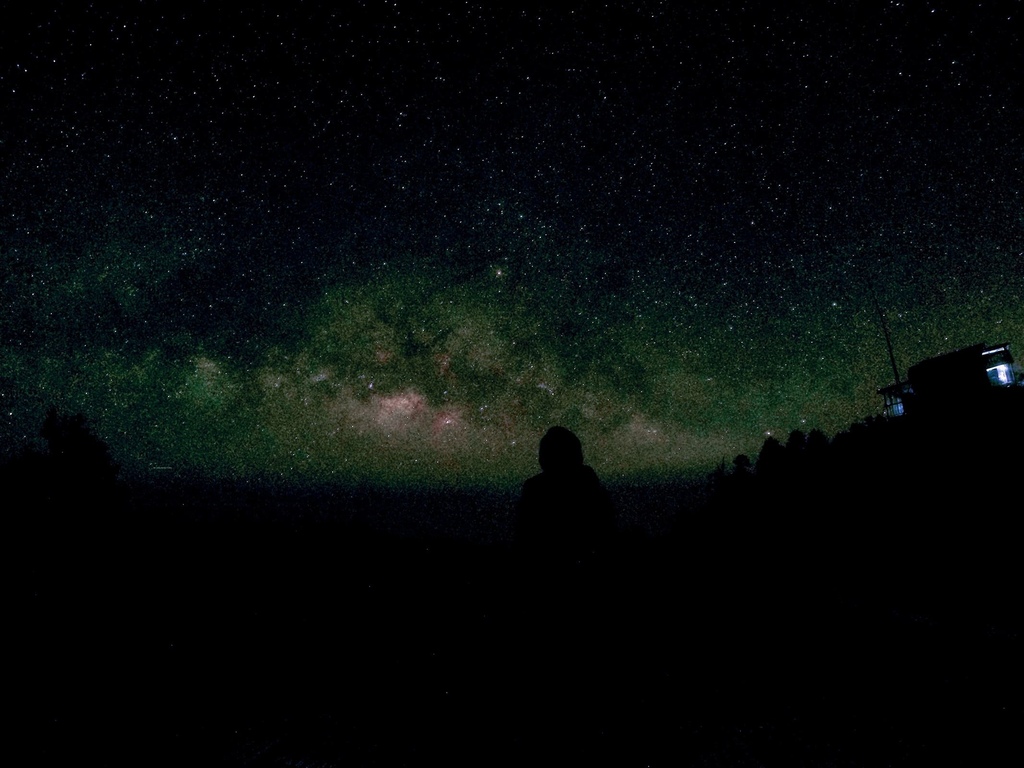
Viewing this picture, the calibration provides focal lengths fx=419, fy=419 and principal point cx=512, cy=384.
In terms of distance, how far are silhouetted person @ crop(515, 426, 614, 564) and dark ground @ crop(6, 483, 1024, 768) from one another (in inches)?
6.5

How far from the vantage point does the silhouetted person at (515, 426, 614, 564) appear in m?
2.85

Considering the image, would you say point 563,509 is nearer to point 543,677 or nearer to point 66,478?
point 543,677

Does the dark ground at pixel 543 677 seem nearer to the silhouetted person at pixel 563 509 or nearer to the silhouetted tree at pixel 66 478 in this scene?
the silhouetted person at pixel 563 509

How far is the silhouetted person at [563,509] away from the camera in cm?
285

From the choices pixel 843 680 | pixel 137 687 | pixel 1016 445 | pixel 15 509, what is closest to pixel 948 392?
pixel 1016 445

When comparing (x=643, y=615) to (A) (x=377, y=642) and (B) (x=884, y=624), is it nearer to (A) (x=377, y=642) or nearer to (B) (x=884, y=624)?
(B) (x=884, y=624)

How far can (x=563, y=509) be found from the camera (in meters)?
2.92

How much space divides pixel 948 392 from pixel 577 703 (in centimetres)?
1470

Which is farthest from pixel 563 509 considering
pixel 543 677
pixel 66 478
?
pixel 66 478

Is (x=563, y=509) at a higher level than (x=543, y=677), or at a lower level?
higher

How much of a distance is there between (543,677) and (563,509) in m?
1.20

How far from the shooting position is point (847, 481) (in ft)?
58.2

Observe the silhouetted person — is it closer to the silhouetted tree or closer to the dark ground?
the dark ground

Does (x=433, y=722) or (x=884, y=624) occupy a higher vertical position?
(x=884, y=624)
